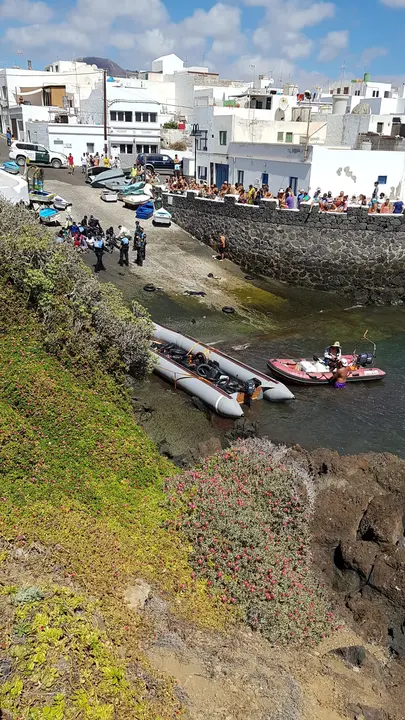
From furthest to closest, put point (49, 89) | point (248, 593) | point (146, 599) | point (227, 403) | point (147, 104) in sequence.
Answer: point (49, 89) → point (147, 104) → point (227, 403) → point (248, 593) → point (146, 599)

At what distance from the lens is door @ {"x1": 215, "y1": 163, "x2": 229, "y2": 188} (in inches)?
1658

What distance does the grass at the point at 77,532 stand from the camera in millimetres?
6824

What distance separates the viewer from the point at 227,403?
17797mm

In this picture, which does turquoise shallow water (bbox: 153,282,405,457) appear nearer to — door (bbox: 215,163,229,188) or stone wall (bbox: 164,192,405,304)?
stone wall (bbox: 164,192,405,304)

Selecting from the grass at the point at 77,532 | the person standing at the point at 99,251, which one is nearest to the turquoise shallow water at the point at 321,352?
the person standing at the point at 99,251

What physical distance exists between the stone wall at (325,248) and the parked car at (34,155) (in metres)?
19.8

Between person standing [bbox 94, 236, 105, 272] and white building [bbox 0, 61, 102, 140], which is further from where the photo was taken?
white building [bbox 0, 61, 102, 140]

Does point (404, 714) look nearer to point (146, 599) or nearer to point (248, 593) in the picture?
point (248, 593)

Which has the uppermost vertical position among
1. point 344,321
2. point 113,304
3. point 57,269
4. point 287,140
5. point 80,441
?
point 287,140

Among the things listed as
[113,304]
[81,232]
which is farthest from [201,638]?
[81,232]

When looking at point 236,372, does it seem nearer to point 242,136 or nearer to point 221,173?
point 221,173

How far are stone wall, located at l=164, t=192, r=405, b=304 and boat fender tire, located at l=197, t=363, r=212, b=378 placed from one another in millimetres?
14169

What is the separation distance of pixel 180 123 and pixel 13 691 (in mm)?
63081

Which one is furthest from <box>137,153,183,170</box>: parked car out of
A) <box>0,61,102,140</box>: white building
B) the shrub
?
the shrub
